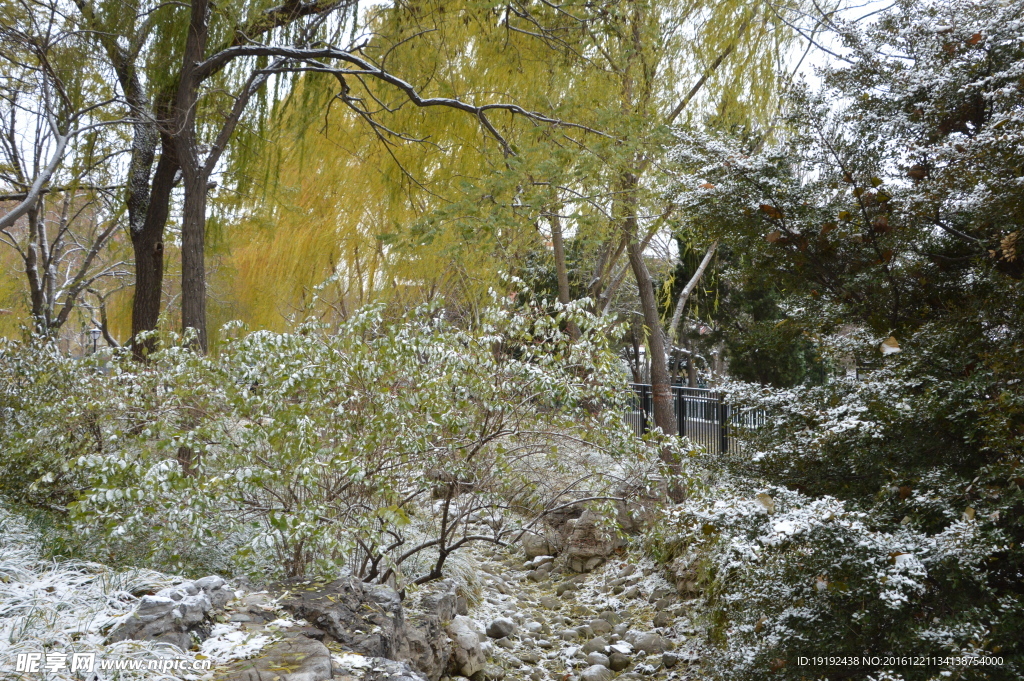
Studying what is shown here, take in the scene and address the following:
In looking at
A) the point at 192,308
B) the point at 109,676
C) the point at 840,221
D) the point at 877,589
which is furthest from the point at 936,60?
the point at 192,308

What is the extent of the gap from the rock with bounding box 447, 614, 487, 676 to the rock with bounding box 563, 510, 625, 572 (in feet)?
8.28

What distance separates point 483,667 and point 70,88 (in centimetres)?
584

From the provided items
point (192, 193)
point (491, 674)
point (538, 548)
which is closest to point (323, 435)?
point (491, 674)

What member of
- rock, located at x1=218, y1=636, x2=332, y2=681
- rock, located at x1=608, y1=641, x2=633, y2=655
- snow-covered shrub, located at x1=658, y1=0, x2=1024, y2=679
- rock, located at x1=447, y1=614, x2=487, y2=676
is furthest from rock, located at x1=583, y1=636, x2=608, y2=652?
rock, located at x1=218, y1=636, x2=332, y2=681

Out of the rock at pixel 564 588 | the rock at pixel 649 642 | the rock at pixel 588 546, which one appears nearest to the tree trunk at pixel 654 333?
the rock at pixel 588 546

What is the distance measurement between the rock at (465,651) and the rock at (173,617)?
2110 mm

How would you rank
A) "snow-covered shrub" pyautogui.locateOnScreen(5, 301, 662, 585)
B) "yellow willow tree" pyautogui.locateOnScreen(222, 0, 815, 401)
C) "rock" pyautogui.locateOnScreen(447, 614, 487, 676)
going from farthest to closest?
"yellow willow tree" pyautogui.locateOnScreen(222, 0, 815, 401) < "rock" pyautogui.locateOnScreen(447, 614, 487, 676) < "snow-covered shrub" pyautogui.locateOnScreen(5, 301, 662, 585)

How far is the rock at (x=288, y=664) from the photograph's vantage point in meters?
2.59

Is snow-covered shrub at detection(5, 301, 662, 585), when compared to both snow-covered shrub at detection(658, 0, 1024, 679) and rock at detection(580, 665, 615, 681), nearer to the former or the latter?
rock at detection(580, 665, 615, 681)

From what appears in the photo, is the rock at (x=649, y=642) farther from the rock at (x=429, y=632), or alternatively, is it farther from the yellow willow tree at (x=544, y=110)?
the yellow willow tree at (x=544, y=110)

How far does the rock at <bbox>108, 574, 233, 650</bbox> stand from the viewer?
2689 millimetres

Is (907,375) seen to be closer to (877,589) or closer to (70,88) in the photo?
(877,589)

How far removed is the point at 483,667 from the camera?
4.87 metres

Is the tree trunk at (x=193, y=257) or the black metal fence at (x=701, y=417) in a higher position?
the tree trunk at (x=193, y=257)
